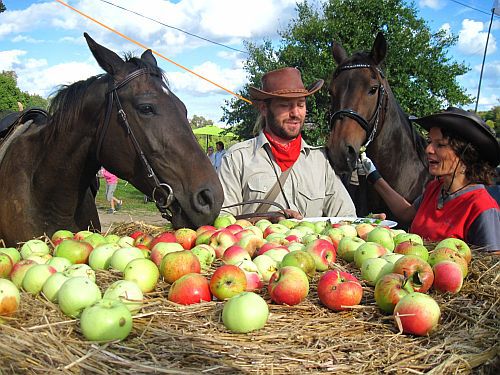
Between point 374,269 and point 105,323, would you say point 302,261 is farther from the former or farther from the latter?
point 105,323

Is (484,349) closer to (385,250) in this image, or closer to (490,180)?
(385,250)

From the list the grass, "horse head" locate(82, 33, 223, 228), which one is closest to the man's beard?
"horse head" locate(82, 33, 223, 228)

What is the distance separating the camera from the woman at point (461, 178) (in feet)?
9.71

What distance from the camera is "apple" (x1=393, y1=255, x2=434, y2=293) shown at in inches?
74.4

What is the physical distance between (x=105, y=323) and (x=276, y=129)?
3.14 meters

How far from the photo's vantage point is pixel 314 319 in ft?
5.77

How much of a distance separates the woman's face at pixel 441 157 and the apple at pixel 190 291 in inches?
81.4

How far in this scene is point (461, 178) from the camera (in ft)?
10.6

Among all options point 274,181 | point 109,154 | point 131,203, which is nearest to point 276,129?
point 274,181

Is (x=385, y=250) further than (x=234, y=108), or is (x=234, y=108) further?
(x=234, y=108)

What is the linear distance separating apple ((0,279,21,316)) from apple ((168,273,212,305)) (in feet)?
1.99

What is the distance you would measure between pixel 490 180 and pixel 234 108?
935 inches

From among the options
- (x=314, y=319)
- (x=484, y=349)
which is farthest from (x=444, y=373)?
(x=314, y=319)

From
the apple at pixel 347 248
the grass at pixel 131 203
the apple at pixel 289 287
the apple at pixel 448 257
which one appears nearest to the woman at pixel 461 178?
the apple at pixel 448 257
